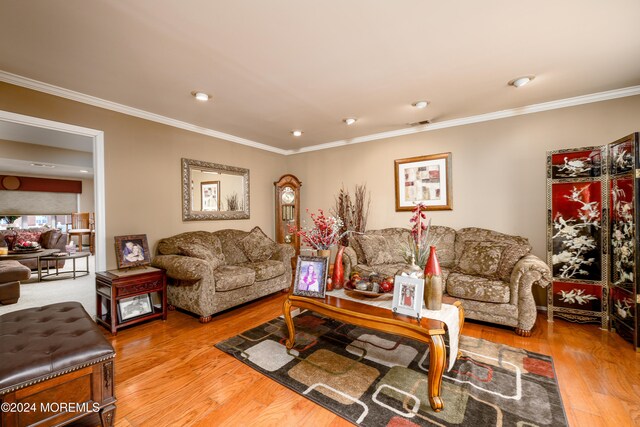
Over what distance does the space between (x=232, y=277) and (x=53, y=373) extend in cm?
188

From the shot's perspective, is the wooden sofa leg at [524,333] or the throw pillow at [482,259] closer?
the wooden sofa leg at [524,333]

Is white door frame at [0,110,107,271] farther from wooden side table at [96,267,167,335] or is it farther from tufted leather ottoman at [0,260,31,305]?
tufted leather ottoman at [0,260,31,305]

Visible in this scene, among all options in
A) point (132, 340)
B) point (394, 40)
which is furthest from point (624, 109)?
point (132, 340)

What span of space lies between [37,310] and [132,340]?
3.02ft

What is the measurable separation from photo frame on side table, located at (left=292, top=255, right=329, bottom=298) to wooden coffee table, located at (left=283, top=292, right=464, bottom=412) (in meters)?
0.06

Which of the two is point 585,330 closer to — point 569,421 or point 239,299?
point 569,421

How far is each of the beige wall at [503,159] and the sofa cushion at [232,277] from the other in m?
2.26

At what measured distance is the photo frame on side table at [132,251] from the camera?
3.11 metres

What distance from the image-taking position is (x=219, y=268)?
11.6 ft

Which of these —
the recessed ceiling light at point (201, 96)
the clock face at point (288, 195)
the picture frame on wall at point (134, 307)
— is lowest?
the picture frame on wall at point (134, 307)

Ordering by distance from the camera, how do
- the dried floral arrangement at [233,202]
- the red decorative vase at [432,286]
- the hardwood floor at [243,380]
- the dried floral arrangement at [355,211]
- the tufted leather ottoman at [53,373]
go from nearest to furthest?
the tufted leather ottoman at [53,373]
the hardwood floor at [243,380]
the red decorative vase at [432,286]
the dried floral arrangement at [233,202]
the dried floral arrangement at [355,211]

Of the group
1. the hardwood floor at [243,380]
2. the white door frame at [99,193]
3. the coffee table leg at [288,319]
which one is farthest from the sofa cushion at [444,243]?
the white door frame at [99,193]

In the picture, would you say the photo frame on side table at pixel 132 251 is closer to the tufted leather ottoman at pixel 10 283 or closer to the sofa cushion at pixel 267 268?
the sofa cushion at pixel 267 268

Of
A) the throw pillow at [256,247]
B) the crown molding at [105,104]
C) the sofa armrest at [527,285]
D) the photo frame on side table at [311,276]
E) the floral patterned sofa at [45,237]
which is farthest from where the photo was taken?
the floral patterned sofa at [45,237]
